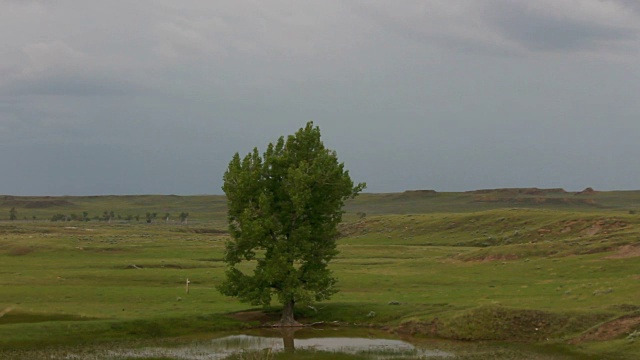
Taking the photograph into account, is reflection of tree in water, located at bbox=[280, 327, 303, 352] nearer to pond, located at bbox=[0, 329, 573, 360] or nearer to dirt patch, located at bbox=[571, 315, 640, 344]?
pond, located at bbox=[0, 329, 573, 360]

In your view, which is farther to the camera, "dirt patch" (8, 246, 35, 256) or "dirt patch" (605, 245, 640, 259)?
"dirt patch" (8, 246, 35, 256)

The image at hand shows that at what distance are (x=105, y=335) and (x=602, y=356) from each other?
31.3 m

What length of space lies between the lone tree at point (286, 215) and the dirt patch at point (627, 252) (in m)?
39.9

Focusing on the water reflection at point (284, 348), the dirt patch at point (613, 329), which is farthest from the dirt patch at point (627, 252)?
the water reflection at point (284, 348)

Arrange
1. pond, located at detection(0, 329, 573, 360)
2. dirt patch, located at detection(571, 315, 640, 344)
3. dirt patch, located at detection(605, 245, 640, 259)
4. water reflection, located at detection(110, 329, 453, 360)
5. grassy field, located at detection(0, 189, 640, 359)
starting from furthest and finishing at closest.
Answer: dirt patch, located at detection(605, 245, 640, 259), grassy field, located at detection(0, 189, 640, 359), dirt patch, located at detection(571, 315, 640, 344), water reflection, located at detection(110, 329, 453, 360), pond, located at detection(0, 329, 573, 360)

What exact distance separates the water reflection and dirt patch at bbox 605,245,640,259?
41.8 m

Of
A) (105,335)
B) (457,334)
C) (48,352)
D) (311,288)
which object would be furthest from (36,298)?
(457,334)

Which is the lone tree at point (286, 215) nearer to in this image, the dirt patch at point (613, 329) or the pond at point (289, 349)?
the pond at point (289, 349)

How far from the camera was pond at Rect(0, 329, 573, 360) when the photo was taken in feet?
135

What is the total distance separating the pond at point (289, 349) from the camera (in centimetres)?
4119

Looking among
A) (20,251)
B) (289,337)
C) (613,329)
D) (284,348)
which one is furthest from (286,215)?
(20,251)

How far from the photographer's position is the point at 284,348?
44219 millimetres

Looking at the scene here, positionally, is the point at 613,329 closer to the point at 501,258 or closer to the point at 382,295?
the point at 382,295

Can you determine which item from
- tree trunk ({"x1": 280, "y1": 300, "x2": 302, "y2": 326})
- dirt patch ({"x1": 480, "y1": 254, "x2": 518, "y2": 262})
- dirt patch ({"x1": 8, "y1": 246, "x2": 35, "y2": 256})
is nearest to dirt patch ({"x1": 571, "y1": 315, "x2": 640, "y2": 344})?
tree trunk ({"x1": 280, "y1": 300, "x2": 302, "y2": 326})
